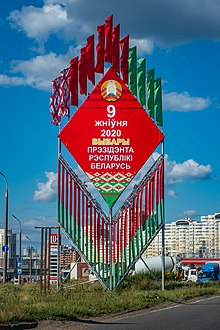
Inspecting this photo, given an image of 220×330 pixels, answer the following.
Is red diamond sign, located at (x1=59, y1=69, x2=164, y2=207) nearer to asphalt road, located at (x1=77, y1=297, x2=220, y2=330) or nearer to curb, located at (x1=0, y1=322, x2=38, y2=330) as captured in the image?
asphalt road, located at (x1=77, y1=297, x2=220, y2=330)

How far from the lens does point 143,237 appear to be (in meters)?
31.4

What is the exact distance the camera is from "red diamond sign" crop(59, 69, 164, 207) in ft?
99.5

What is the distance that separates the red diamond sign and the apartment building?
133437mm

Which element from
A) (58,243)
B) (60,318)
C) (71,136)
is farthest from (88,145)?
(60,318)

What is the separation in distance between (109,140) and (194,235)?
142m

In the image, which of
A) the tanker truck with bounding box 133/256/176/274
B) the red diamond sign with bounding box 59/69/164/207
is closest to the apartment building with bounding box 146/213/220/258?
the tanker truck with bounding box 133/256/176/274

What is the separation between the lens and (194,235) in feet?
554

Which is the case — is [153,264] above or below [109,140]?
below

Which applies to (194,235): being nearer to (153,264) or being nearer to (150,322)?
(153,264)

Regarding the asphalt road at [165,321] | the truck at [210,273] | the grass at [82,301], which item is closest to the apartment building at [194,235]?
the truck at [210,273]

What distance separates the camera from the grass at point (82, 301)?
18047mm

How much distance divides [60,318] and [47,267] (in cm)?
1269

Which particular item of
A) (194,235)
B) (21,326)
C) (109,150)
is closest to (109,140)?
(109,150)

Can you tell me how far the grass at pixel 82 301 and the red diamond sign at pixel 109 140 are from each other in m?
5.30
